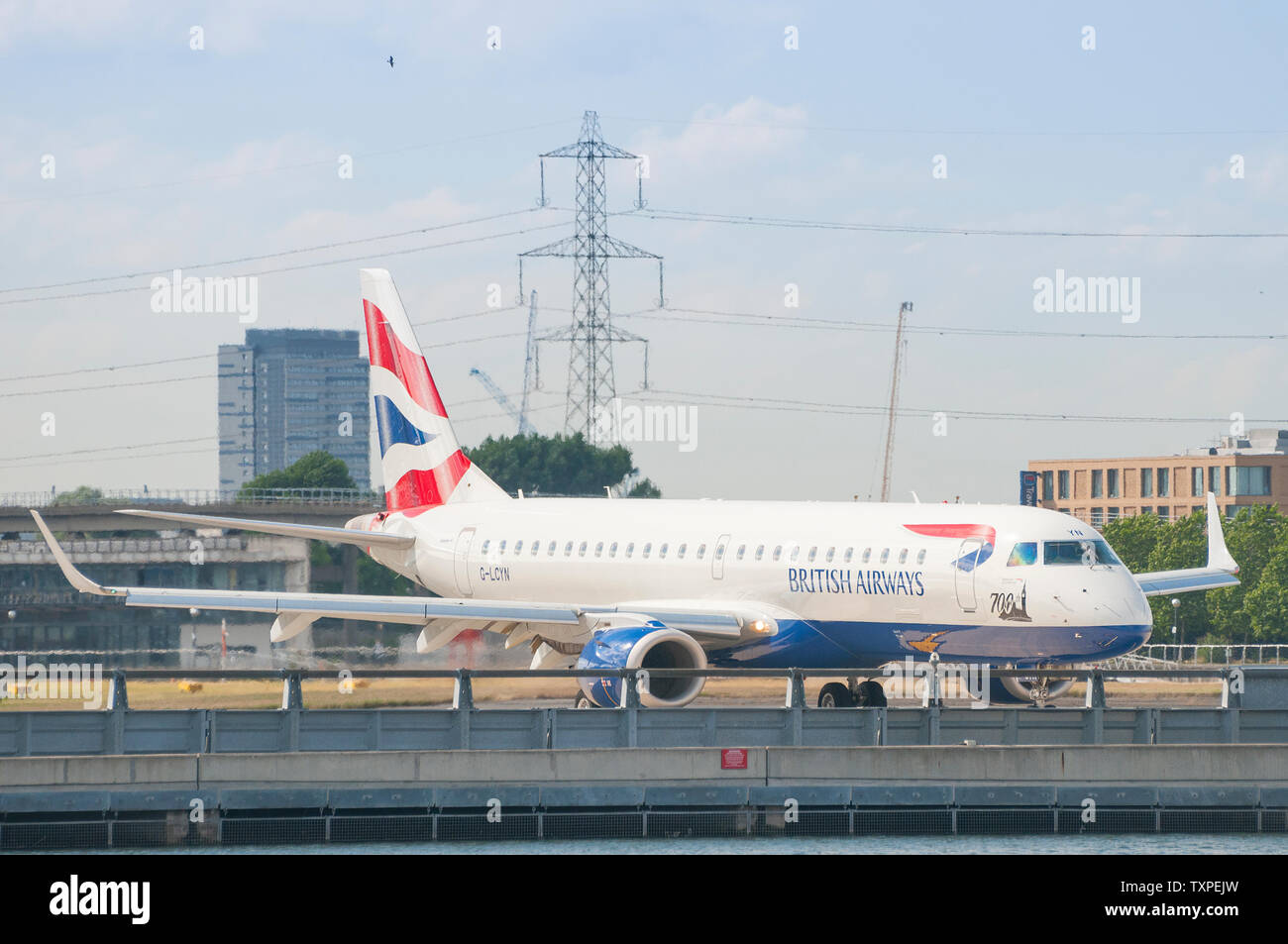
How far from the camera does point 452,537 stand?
1809 inches

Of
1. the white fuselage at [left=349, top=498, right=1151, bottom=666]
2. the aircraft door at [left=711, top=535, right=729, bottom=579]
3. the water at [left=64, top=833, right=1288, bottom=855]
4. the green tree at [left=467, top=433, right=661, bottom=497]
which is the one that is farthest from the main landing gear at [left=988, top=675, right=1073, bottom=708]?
the green tree at [left=467, top=433, right=661, bottom=497]

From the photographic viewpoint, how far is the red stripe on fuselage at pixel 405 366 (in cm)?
4856

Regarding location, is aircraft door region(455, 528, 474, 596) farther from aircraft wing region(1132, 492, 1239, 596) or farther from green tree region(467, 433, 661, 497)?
green tree region(467, 433, 661, 497)

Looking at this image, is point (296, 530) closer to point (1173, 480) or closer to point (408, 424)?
point (408, 424)

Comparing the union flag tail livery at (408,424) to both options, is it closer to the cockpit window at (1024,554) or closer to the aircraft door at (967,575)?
the aircraft door at (967,575)

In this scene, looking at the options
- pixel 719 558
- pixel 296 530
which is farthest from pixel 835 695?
pixel 296 530

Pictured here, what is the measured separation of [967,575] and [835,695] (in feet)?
12.7

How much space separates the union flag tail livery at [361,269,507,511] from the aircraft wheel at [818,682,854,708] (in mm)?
13858

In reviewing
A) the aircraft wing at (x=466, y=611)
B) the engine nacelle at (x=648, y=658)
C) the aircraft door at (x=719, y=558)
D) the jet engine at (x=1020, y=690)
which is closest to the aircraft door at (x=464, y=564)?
the aircraft wing at (x=466, y=611)

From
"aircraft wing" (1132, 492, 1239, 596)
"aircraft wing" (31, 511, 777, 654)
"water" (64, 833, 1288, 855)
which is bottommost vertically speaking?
"water" (64, 833, 1288, 855)

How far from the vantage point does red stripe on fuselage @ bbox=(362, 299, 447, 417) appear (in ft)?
159
